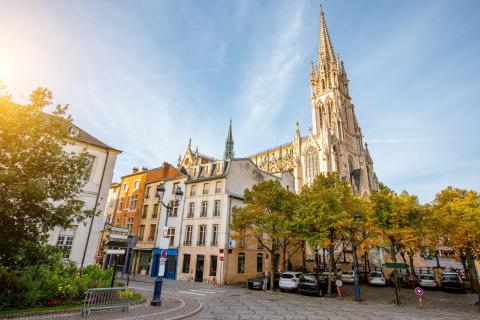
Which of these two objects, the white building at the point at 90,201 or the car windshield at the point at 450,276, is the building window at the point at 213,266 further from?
the car windshield at the point at 450,276

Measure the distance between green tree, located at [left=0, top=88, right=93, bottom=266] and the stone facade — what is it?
53125mm

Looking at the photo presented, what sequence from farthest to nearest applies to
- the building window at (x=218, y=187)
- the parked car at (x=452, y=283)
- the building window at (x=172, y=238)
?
the building window at (x=172, y=238) < the building window at (x=218, y=187) < the parked car at (x=452, y=283)

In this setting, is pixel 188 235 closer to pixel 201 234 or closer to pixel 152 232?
pixel 201 234

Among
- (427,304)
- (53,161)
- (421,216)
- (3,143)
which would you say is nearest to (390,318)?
(427,304)

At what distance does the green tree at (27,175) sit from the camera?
32.3ft

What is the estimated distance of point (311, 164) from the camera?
63219mm

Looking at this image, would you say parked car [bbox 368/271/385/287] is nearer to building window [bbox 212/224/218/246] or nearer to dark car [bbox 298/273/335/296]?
dark car [bbox 298/273/335/296]

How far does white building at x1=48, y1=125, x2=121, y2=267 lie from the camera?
62.0 feet

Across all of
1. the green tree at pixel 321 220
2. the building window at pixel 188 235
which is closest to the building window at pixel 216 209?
the building window at pixel 188 235

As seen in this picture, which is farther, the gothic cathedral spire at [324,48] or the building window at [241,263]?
the gothic cathedral spire at [324,48]

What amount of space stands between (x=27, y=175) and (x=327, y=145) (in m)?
57.1

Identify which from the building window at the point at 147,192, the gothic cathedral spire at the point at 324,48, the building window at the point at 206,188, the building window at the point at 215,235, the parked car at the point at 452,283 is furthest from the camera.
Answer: the gothic cathedral spire at the point at 324,48

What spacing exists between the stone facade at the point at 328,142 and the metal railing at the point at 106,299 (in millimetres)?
51676

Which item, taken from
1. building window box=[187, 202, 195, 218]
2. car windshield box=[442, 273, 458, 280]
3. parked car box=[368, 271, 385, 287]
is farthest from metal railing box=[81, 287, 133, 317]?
car windshield box=[442, 273, 458, 280]
